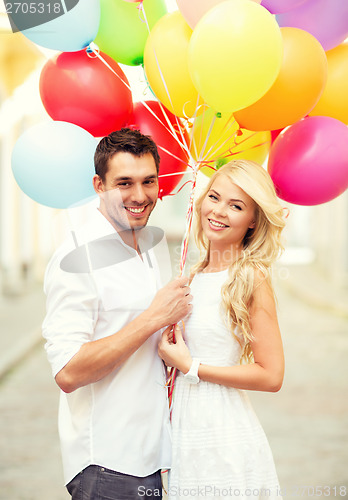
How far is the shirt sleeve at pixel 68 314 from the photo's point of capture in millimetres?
1719

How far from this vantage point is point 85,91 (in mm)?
2025

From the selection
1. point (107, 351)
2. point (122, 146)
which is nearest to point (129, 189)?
point (122, 146)

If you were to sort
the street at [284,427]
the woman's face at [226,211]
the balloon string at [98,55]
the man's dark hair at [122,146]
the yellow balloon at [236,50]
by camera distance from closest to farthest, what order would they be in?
the yellow balloon at [236,50]
the man's dark hair at [122,146]
the woman's face at [226,211]
the balloon string at [98,55]
the street at [284,427]

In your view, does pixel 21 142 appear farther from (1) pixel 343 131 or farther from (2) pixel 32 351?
(2) pixel 32 351

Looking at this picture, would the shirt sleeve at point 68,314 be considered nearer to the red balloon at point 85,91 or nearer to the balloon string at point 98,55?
the red balloon at point 85,91

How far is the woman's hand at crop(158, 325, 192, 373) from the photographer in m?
1.82

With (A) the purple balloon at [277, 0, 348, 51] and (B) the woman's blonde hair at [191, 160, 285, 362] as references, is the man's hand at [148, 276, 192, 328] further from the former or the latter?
(A) the purple balloon at [277, 0, 348, 51]

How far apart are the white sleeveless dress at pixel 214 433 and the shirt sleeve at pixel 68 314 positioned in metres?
0.37

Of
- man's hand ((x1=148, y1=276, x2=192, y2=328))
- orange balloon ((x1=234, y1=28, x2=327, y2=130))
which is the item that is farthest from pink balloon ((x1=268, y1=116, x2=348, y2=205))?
man's hand ((x1=148, y1=276, x2=192, y2=328))

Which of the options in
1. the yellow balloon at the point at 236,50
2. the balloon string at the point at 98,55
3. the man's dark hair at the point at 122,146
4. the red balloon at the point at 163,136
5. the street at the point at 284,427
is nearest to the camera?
the yellow balloon at the point at 236,50

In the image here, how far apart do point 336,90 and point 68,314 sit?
1304mm

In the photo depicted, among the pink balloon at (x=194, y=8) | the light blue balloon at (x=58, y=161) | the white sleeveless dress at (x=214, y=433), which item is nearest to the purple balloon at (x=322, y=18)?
the pink balloon at (x=194, y=8)

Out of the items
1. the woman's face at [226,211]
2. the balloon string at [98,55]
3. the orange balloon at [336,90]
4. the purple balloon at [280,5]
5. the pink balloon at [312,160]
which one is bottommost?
the woman's face at [226,211]

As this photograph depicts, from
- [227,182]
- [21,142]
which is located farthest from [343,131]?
[21,142]
